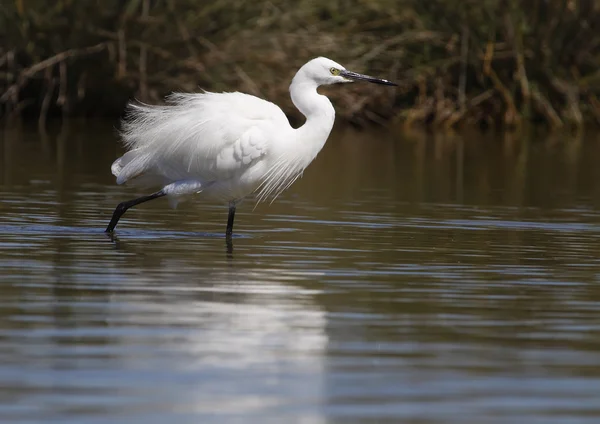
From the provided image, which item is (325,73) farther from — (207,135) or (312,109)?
(207,135)

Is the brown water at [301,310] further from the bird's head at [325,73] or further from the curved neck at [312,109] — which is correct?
the bird's head at [325,73]

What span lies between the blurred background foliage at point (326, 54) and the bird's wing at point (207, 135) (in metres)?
15.0

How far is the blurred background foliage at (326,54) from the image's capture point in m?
26.5

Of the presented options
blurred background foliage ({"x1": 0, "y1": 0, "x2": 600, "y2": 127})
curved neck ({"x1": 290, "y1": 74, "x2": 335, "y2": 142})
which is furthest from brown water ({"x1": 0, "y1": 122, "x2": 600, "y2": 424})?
blurred background foliage ({"x1": 0, "y1": 0, "x2": 600, "y2": 127})

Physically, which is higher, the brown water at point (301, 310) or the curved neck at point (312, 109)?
the curved neck at point (312, 109)

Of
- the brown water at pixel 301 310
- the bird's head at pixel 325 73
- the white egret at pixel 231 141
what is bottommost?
the brown water at pixel 301 310

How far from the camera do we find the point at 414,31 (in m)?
28.4

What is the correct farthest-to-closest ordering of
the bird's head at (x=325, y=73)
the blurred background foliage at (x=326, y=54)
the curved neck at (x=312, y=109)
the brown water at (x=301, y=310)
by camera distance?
the blurred background foliage at (x=326, y=54) → the bird's head at (x=325, y=73) → the curved neck at (x=312, y=109) → the brown water at (x=301, y=310)

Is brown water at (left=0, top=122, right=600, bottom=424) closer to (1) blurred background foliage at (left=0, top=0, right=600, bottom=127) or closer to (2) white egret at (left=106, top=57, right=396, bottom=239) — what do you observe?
(2) white egret at (left=106, top=57, right=396, bottom=239)

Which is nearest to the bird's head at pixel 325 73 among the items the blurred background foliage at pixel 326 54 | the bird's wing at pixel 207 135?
the bird's wing at pixel 207 135

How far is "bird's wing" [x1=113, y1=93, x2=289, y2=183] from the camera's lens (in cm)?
1059

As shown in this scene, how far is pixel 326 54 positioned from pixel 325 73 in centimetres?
1630

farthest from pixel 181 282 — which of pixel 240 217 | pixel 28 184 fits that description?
pixel 28 184

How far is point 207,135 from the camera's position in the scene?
10688mm
